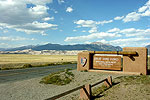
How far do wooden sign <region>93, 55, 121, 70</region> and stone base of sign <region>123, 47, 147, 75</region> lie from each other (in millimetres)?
1018

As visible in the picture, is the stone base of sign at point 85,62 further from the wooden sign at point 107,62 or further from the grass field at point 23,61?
the grass field at point 23,61

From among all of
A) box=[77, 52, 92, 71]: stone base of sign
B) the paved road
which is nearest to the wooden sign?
box=[77, 52, 92, 71]: stone base of sign

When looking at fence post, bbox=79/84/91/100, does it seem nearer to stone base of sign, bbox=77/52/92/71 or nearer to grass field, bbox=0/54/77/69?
stone base of sign, bbox=77/52/92/71

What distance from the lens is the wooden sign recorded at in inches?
695

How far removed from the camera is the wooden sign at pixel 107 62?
1766 centimetres

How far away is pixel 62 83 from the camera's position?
14055mm

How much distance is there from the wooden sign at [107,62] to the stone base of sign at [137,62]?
3.34 ft

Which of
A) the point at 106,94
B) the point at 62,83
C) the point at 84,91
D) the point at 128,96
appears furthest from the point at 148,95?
the point at 62,83

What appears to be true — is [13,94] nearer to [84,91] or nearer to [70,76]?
[84,91]

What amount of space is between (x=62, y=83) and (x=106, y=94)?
568cm

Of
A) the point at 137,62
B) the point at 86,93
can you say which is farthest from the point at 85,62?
the point at 86,93

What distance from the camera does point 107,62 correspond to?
18.1 m

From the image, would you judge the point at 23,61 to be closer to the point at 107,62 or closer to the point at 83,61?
the point at 83,61

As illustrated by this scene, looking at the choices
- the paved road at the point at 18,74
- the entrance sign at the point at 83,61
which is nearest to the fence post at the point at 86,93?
the paved road at the point at 18,74
